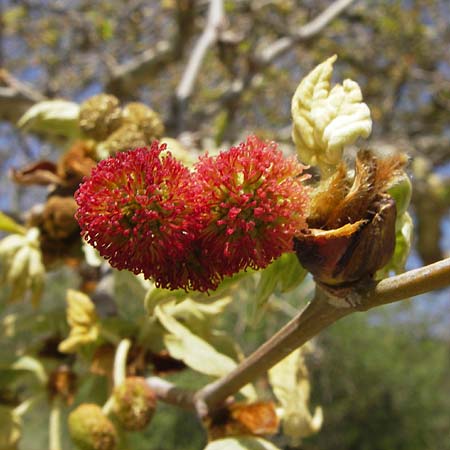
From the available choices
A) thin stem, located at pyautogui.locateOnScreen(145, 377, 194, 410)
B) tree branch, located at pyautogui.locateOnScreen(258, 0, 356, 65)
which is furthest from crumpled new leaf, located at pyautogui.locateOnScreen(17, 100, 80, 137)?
tree branch, located at pyautogui.locateOnScreen(258, 0, 356, 65)

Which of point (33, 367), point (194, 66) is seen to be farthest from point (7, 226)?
point (194, 66)

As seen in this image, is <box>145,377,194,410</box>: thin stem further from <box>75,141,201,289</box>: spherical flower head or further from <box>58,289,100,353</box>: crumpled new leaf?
<box>75,141,201,289</box>: spherical flower head

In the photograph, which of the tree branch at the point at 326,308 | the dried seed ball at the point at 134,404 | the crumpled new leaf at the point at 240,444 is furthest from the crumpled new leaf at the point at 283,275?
the dried seed ball at the point at 134,404

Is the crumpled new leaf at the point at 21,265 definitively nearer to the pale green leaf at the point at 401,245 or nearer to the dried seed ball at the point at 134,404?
the dried seed ball at the point at 134,404

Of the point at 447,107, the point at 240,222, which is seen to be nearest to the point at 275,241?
the point at 240,222

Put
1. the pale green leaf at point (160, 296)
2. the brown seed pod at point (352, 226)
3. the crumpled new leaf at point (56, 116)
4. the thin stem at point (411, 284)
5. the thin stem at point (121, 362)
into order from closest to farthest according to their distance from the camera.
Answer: the thin stem at point (411, 284), the brown seed pod at point (352, 226), the pale green leaf at point (160, 296), the thin stem at point (121, 362), the crumpled new leaf at point (56, 116)

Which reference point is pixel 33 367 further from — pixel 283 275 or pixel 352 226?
pixel 352 226
